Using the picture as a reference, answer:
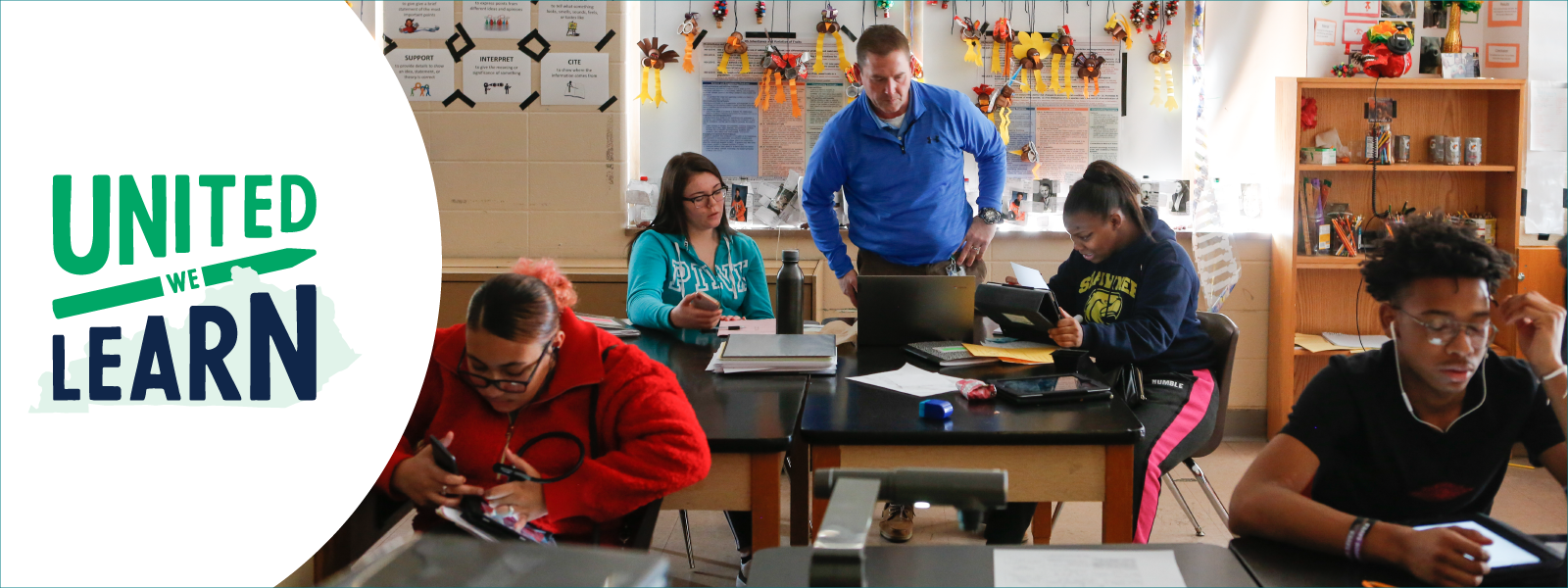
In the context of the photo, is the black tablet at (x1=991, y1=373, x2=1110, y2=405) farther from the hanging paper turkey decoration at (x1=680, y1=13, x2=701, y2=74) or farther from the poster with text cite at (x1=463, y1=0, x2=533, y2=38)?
the poster with text cite at (x1=463, y1=0, x2=533, y2=38)

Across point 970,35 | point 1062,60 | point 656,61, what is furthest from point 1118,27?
point 656,61

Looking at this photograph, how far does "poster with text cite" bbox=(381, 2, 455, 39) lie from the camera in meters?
3.67

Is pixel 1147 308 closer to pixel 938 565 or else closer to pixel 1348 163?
pixel 938 565

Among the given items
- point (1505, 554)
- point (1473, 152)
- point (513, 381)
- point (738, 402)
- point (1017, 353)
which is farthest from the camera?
point (1473, 152)

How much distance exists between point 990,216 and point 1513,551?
2.15 meters

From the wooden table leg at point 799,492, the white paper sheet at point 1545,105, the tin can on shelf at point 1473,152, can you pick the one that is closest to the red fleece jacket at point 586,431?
the wooden table leg at point 799,492

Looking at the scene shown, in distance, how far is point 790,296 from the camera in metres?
2.15

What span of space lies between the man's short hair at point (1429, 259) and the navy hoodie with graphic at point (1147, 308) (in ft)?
3.20

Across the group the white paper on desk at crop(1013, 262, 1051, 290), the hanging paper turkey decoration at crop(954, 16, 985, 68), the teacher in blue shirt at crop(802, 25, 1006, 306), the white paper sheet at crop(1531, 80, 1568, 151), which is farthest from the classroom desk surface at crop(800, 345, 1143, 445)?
the hanging paper turkey decoration at crop(954, 16, 985, 68)

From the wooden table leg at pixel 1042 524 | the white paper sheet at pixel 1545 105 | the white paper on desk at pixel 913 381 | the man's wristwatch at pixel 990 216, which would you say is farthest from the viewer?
the man's wristwatch at pixel 990 216

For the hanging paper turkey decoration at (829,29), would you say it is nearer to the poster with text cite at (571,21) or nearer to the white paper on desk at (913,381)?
the poster with text cite at (571,21)

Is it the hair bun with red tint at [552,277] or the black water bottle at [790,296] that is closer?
the hair bun with red tint at [552,277]

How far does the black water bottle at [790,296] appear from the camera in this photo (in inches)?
84.4

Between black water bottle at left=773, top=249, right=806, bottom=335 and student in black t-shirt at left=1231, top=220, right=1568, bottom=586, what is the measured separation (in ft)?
3.87
